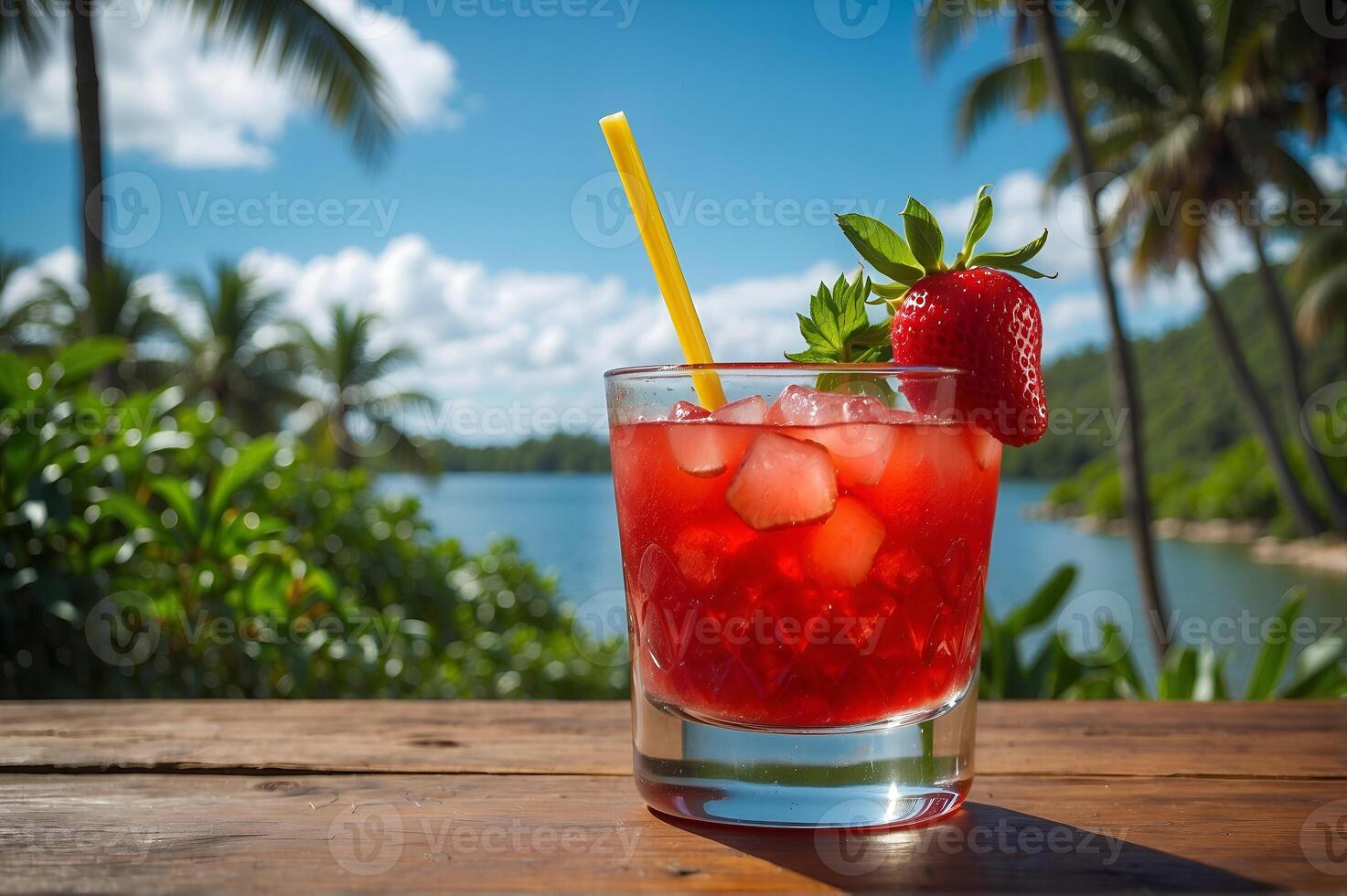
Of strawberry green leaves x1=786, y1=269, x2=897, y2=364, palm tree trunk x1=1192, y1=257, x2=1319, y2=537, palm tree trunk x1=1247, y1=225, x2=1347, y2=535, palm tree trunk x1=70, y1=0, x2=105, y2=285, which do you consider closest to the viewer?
strawberry green leaves x1=786, y1=269, x2=897, y2=364

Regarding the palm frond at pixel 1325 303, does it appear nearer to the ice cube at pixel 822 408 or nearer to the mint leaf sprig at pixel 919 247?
the mint leaf sprig at pixel 919 247

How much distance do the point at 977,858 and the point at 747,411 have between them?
18.0 inches

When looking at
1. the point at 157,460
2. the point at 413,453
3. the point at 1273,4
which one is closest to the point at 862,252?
the point at 157,460

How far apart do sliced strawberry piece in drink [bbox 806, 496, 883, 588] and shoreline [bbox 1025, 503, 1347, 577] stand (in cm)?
2588

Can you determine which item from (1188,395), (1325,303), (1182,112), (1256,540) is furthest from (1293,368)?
(1188,395)

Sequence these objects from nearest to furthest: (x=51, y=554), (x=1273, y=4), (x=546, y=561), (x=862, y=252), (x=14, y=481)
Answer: (x=862, y=252), (x=14, y=481), (x=51, y=554), (x=546, y=561), (x=1273, y=4)

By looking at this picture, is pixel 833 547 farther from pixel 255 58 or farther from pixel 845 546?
pixel 255 58

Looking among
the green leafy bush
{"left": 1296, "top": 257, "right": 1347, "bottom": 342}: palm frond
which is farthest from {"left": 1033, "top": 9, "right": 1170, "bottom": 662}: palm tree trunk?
{"left": 1296, "top": 257, "right": 1347, "bottom": 342}: palm frond

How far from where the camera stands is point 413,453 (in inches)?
1054

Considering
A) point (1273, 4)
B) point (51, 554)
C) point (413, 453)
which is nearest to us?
point (51, 554)

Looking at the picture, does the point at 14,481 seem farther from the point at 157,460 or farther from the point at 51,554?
the point at 157,460

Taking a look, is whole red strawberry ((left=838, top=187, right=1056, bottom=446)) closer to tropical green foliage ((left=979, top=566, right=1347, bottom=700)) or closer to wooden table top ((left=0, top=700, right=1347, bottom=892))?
wooden table top ((left=0, top=700, right=1347, bottom=892))

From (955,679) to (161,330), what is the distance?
27.1m

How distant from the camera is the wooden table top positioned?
2.75 feet
